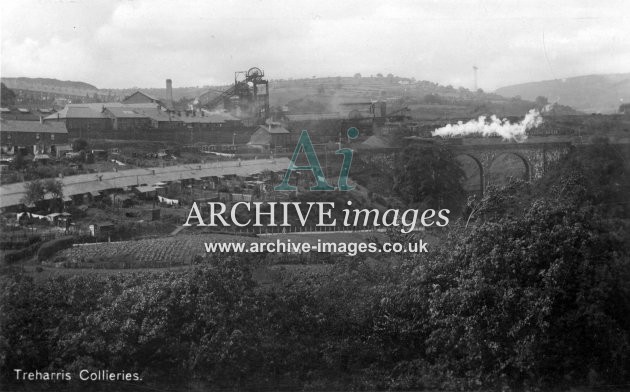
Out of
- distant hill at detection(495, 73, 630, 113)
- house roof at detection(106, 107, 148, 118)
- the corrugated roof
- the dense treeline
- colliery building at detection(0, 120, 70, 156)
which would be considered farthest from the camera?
distant hill at detection(495, 73, 630, 113)

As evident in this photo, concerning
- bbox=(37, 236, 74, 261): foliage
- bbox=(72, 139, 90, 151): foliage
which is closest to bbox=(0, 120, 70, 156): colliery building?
bbox=(72, 139, 90, 151): foliage

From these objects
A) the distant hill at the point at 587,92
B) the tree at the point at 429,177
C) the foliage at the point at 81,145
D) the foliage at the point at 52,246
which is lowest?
the foliage at the point at 52,246

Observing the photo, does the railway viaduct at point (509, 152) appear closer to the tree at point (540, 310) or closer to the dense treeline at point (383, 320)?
the dense treeline at point (383, 320)

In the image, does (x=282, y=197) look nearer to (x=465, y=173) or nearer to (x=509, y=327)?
(x=509, y=327)

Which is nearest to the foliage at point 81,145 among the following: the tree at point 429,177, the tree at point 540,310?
the tree at point 429,177

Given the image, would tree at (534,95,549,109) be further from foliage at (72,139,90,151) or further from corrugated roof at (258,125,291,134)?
foliage at (72,139,90,151)

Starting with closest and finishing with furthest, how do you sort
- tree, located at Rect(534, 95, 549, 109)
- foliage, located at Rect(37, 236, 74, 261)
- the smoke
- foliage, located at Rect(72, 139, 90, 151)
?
1. foliage, located at Rect(37, 236, 74, 261)
2. foliage, located at Rect(72, 139, 90, 151)
3. the smoke
4. tree, located at Rect(534, 95, 549, 109)
